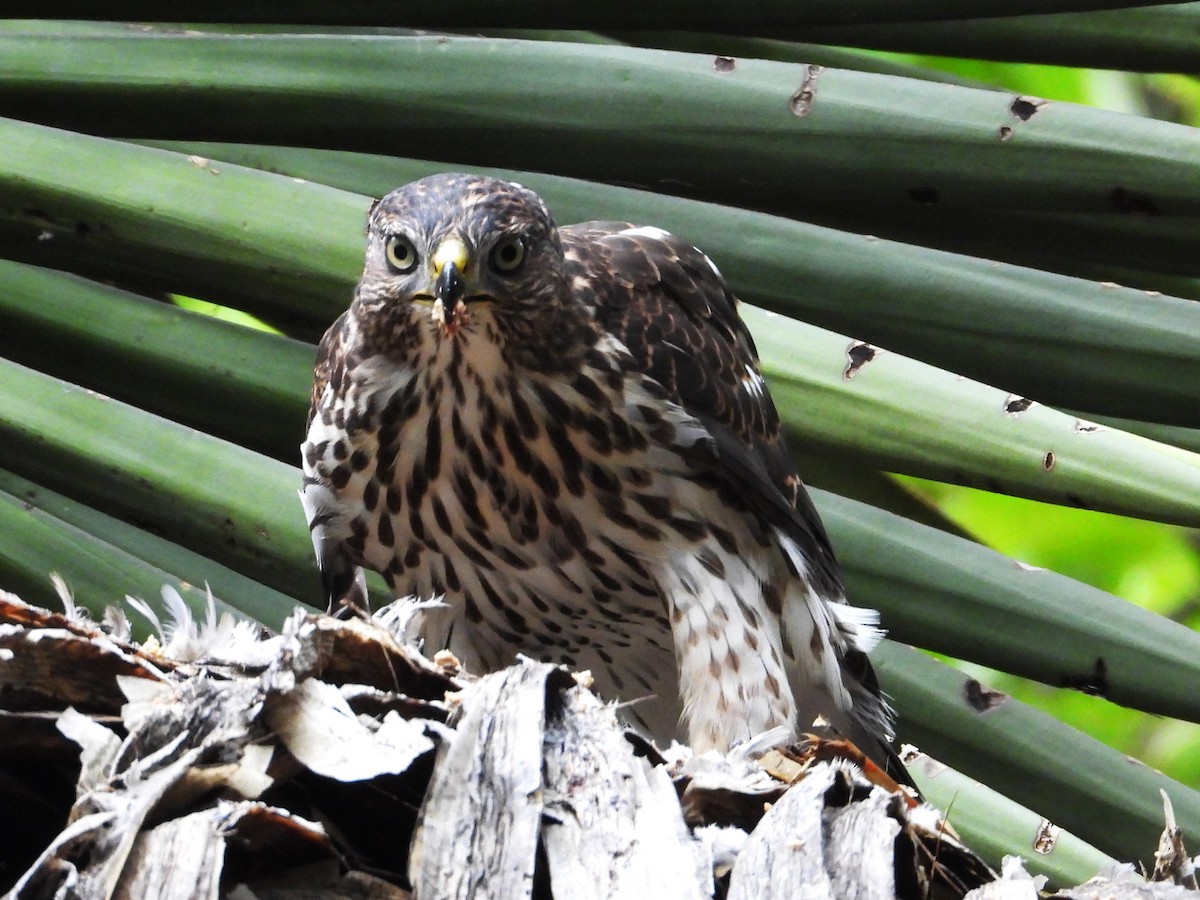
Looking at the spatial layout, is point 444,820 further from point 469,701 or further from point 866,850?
point 866,850

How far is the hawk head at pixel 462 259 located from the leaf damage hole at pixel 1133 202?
0.84 metres

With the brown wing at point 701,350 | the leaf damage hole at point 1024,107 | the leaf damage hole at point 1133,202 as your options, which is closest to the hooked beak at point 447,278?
the brown wing at point 701,350

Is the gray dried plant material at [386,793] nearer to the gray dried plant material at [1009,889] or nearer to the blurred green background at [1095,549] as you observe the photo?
the gray dried plant material at [1009,889]

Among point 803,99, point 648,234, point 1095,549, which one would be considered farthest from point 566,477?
point 1095,549

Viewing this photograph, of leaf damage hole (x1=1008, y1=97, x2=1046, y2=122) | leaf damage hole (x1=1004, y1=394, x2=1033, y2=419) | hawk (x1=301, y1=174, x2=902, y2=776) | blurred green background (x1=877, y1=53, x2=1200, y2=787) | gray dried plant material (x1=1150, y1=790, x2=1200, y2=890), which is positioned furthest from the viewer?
blurred green background (x1=877, y1=53, x2=1200, y2=787)

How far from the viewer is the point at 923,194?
7.22ft

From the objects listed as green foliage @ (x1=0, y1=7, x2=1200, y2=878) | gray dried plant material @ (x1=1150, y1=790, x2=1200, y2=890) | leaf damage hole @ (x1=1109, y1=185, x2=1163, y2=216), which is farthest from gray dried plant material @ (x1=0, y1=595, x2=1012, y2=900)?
leaf damage hole @ (x1=1109, y1=185, x2=1163, y2=216)

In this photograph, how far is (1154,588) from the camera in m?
4.63

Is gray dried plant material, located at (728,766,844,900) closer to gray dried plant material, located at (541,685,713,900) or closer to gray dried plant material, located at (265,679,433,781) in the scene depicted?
gray dried plant material, located at (541,685,713,900)

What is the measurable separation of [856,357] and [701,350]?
926 mm

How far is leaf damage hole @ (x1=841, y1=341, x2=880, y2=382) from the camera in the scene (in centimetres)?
192

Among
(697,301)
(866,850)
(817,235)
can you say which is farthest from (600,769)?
(697,301)

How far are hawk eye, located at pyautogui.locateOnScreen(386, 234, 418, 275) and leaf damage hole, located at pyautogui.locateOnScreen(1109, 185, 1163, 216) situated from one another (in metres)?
1.01

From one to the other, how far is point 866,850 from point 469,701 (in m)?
0.36
